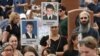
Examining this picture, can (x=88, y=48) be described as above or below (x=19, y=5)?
above

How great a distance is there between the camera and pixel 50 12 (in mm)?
9555

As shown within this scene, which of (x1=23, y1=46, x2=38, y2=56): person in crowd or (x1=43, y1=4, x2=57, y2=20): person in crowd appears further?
(x1=43, y1=4, x2=57, y2=20): person in crowd

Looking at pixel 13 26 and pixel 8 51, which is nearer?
pixel 8 51

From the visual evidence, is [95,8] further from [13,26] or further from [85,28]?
[85,28]

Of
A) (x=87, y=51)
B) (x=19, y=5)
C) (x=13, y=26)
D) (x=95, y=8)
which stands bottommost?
(x=19, y=5)

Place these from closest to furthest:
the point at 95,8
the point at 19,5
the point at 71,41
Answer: the point at 71,41, the point at 95,8, the point at 19,5

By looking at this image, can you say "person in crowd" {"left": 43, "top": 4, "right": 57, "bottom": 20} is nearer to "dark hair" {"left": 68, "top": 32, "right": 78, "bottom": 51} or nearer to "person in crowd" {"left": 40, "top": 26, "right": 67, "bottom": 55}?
"person in crowd" {"left": 40, "top": 26, "right": 67, "bottom": 55}

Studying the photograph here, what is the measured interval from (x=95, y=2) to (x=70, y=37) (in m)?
4.61

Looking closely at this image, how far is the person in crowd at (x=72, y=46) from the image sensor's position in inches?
344

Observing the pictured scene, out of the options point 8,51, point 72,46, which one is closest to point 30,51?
Answer: point 8,51

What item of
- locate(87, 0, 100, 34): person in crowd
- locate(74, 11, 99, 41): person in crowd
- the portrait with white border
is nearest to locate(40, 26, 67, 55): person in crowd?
the portrait with white border

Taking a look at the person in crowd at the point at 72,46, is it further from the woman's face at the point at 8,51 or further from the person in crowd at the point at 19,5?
the person in crowd at the point at 19,5

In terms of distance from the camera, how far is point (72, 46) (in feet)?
29.5

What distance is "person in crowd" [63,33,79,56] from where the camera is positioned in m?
8.73
